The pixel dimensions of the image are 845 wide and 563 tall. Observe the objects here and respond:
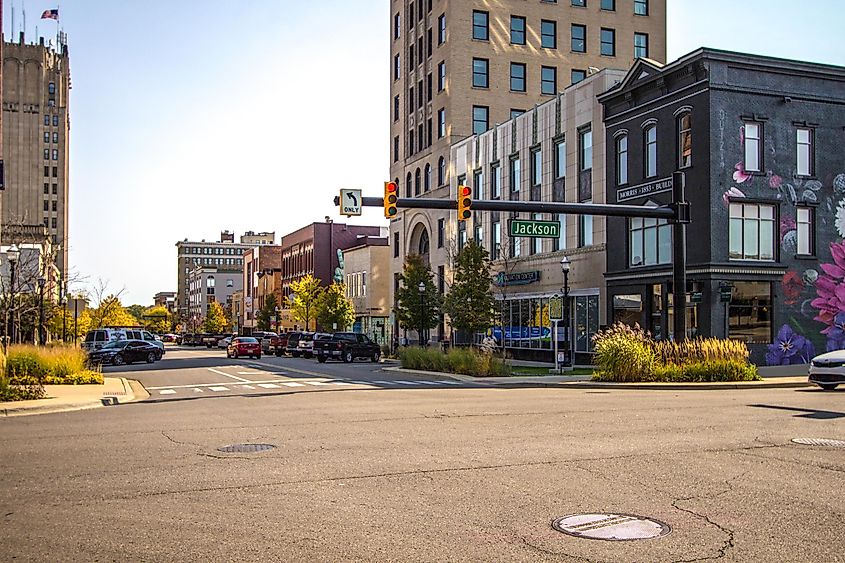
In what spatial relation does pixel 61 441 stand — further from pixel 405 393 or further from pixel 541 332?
pixel 541 332

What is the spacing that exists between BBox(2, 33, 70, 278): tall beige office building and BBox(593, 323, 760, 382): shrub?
110 metres

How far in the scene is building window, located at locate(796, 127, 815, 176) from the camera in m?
36.3

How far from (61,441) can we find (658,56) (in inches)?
2236

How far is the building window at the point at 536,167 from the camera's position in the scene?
1919 inches

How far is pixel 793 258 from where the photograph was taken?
3609cm

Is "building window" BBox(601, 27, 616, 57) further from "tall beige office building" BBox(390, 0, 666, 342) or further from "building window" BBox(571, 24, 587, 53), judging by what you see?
"building window" BBox(571, 24, 587, 53)

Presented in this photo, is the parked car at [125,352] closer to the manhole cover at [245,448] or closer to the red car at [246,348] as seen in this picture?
the red car at [246,348]

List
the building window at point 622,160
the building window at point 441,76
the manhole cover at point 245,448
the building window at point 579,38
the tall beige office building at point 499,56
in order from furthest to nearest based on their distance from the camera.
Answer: the building window at point 579,38 → the building window at point 441,76 → the tall beige office building at point 499,56 → the building window at point 622,160 → the manhole cover at point 245,448

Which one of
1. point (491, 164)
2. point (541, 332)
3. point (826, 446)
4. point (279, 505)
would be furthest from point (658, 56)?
point (279, 505)

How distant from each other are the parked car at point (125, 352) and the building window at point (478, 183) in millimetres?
21245

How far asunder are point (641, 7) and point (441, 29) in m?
14.4

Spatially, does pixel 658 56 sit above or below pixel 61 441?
above

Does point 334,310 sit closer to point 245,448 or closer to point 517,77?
point 517,77

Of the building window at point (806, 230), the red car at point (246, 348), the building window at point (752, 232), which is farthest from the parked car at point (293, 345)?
the building window at point (806, 230)
